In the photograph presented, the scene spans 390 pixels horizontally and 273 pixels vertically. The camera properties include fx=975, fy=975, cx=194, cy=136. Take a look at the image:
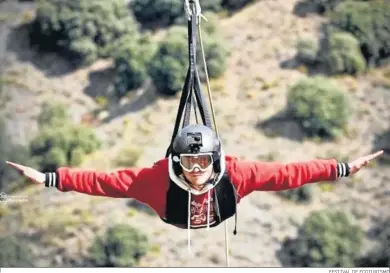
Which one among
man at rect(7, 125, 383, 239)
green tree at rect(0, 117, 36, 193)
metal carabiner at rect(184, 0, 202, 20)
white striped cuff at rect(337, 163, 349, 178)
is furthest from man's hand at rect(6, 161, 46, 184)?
green tree at rect(0, 117, 36, 193)

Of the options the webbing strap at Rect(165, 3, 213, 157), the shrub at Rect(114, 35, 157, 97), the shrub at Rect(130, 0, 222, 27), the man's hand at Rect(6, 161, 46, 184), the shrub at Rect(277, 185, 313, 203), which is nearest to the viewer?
the man's hand at Rect(6, 161, 46, 184)

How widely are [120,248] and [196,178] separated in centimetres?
2797

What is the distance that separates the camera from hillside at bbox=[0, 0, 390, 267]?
1420 inches

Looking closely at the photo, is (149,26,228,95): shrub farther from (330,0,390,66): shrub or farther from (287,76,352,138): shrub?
(330,0,390,66): shrub

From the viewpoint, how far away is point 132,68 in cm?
4738

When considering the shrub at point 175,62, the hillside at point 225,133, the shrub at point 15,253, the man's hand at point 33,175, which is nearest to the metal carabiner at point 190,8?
the man's hand at point 33,175

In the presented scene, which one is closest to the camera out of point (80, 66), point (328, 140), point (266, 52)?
point (328, 140)

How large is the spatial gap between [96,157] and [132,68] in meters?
6.02

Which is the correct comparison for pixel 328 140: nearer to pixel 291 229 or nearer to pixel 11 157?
pixel 291 229

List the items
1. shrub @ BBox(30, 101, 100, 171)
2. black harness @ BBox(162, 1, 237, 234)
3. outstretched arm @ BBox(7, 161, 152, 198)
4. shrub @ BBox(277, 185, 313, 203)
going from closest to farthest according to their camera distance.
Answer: outstretched arm @ BBox(7, 161, 152, 198), black harness @ BBox(162, 1, 237, 234), shrub @ BBox(277, 185, 313, 203), shrub @ BBox(30, 101, 100, 171)

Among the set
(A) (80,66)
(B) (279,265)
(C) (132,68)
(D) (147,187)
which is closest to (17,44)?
(A) (80,66)

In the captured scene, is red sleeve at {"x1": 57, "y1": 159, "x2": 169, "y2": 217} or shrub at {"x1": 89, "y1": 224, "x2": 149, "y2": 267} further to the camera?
shrub at {"x1": 89, "y1": 224, "x2": 149, "y2": 267}

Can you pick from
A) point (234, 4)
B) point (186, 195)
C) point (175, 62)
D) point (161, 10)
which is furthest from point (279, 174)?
point (161, 10)

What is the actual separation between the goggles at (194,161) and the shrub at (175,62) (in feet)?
118
